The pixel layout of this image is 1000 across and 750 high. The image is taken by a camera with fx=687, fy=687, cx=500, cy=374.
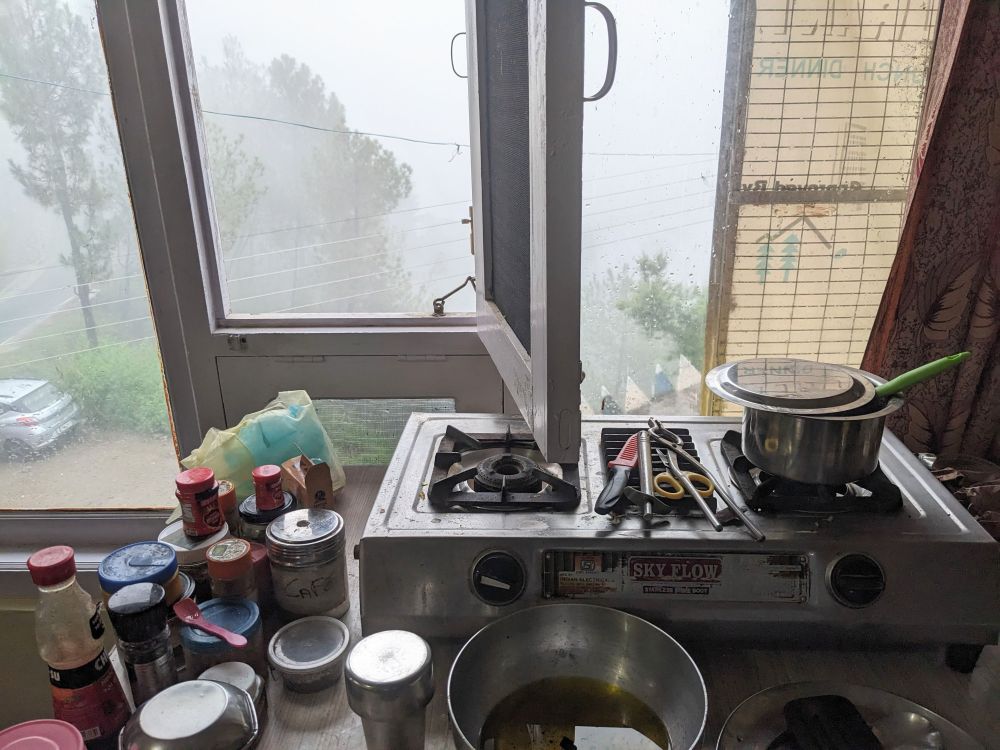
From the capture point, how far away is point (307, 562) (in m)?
0.80

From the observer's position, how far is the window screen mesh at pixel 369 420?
4.54 feet

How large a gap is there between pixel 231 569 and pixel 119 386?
87cm

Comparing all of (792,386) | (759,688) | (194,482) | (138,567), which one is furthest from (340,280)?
(759,688)

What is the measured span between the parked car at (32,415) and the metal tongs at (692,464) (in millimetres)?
1245

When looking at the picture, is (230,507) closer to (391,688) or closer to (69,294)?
(391,688)

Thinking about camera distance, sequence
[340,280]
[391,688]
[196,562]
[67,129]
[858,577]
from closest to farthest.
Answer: [391,688] → [858,577] → [196,562] → [67,129] → [340,280]

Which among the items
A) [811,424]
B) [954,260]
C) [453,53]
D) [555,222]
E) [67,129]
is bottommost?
[811,424]

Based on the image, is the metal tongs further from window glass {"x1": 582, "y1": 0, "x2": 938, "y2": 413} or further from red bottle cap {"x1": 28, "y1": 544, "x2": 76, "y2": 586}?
red bottle cap {"x1": 28, "y1": 544, "x2": 76, "y2": 586}

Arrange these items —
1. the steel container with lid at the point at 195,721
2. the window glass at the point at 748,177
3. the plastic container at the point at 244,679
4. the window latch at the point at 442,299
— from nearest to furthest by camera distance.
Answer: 1. the steel container with lid at the point at 195,721
2. the plastic container at the point at 244,679
3. the window glass at the point at 748,177
4. the window latch at the point at 442,299

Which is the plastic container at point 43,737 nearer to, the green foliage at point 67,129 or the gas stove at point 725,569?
the gas stove at point 725,569

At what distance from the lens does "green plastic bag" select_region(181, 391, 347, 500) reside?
1.10m

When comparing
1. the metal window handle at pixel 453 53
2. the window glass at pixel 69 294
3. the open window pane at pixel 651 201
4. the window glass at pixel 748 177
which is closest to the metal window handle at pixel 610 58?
the open window pane at pixel 651 201

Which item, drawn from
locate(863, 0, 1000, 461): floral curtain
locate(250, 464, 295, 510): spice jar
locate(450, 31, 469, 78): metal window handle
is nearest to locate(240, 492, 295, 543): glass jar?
locate(250, 464, 295, 510): spice jar

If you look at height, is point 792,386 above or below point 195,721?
above
